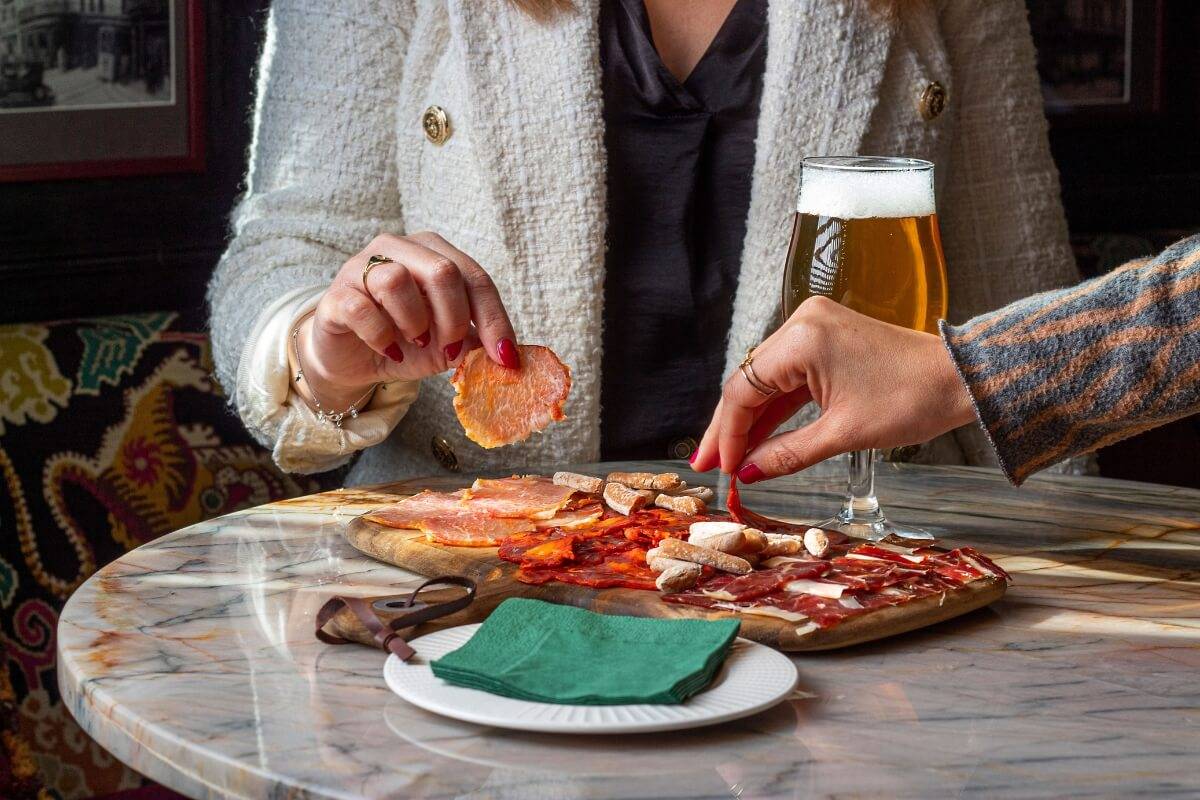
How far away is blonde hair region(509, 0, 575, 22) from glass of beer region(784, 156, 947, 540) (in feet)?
2.26

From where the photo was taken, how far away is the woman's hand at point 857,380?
1.30m

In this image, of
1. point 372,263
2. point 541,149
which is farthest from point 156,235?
point 372,263

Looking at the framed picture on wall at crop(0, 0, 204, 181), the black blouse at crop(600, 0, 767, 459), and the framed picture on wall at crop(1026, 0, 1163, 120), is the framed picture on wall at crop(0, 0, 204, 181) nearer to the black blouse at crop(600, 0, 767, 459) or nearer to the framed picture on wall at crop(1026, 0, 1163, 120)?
the black blouse at crop(600, 0, 767, 459)

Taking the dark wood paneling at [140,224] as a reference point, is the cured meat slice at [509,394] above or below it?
below

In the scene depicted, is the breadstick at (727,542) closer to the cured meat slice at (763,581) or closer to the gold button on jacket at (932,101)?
the cured meat slice at (763,581)

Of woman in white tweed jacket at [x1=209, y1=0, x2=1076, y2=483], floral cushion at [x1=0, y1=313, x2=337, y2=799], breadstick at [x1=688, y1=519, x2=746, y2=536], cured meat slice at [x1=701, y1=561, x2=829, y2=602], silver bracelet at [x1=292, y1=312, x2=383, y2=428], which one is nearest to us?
cured meat slice at [x1=701, y1=561, x2=829, y2=602]

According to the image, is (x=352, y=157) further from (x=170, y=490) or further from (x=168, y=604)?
(x=168, y=604)

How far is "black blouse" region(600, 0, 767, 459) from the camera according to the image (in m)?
2.04

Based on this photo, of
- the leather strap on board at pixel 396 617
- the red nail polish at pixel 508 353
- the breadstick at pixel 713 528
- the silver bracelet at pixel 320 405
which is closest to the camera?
the leather strap on board at pixel 396 617

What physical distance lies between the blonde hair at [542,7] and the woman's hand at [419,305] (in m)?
0.58

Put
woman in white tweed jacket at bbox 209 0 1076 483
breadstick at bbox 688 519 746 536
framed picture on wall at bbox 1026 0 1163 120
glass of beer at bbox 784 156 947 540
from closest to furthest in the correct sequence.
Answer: breadstick at bbox 688 519 746 536
glass of beer at bbox 784 156 947 540
woman in white tweed jacket at bbox 209 0 1076 483
framed picture on wall at bbox 1026 0 1163 120

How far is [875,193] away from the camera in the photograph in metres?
1.39

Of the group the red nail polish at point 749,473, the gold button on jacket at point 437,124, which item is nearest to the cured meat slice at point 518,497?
the red nail polish at point 749,473

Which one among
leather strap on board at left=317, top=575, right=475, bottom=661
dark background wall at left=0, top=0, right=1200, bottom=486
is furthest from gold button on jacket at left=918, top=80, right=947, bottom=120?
dark background wall at left=0, top=0, right=1200, bottom=486
